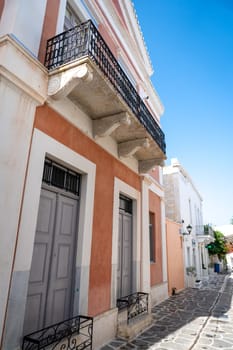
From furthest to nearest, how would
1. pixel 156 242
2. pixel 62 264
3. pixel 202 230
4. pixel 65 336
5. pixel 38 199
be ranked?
pixel 202 230, pixel 156 242, pixel 62 264, pixel 65 336, pixel 38 199

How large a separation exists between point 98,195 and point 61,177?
106 centimetres

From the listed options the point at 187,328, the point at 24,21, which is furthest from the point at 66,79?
the point at 187,328

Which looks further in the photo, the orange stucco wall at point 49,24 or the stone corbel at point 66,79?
the orange stucco wall at point 49,24

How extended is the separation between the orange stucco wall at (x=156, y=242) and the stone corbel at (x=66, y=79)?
577cm

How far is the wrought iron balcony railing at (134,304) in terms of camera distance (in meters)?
5.61

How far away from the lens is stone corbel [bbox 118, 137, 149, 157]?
236 inches

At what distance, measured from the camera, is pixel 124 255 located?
6.39 meters

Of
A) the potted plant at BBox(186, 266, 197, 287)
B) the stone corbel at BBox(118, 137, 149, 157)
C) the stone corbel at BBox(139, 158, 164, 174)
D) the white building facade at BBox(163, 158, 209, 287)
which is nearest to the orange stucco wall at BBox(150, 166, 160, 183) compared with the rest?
the stone corbel at BBox(139, 158, 164, 174)

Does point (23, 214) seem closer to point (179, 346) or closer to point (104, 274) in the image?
point (104, 274)

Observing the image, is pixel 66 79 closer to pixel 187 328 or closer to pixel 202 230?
pixel 187 328

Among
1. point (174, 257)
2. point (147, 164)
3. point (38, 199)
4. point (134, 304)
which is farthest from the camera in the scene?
point (174, 257)

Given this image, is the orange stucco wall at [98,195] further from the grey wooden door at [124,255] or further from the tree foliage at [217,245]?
the tree foliage at [217,245]

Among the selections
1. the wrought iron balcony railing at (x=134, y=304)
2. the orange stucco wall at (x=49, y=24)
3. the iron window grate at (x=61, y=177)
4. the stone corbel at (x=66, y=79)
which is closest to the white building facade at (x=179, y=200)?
the wrought iron balcony railing at (x=134, y=304)

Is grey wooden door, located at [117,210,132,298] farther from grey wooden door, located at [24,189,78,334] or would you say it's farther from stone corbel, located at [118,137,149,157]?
grey wooden door, located at [24,189,78,334]
